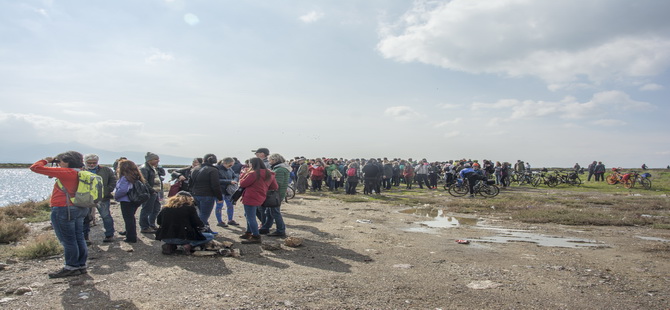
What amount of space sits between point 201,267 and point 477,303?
3967 mm

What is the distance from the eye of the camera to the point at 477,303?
14.4 ft

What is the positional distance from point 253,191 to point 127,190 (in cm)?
236

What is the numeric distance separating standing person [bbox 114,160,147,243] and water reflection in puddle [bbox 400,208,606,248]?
6257mm

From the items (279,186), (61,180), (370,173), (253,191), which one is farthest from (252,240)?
(370,173)

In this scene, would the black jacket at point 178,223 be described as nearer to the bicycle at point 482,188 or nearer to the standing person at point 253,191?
the standing person at point 253,191

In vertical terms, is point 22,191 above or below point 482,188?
below

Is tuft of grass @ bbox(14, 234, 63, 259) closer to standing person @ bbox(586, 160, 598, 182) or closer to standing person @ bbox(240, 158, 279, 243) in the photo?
standing person @ bbox(240, 158, 279, 243)

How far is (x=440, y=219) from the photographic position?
11398mm

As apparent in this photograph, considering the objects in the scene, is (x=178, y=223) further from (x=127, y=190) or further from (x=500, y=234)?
(x=500, y=234)

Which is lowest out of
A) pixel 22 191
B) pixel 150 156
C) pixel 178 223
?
pixel 22 191

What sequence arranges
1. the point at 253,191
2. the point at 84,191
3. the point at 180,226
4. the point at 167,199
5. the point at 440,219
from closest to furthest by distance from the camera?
1. the point at 84,191
2. the point at 180,226
3. the point at 167,199
4. the point at 253,191
5. the point at 440,219

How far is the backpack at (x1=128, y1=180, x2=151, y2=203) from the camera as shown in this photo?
283 inches

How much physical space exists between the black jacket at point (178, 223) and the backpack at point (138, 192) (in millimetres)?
1017

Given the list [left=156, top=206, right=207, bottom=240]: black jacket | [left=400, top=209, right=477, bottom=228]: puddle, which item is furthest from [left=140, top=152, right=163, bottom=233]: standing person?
[left=400, top=209, right=477, bottom=228]: puddle
